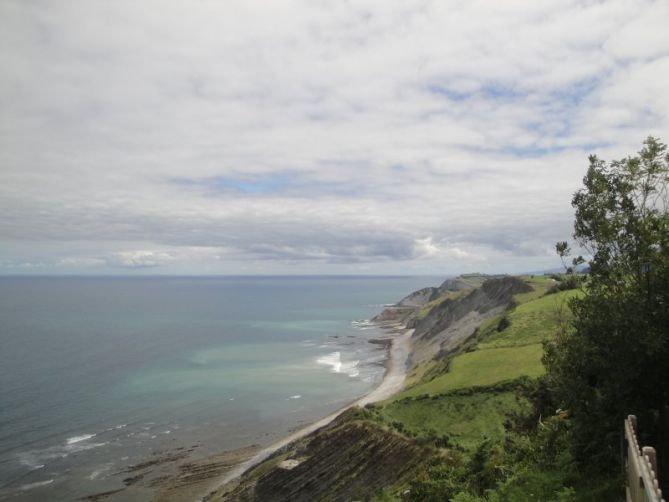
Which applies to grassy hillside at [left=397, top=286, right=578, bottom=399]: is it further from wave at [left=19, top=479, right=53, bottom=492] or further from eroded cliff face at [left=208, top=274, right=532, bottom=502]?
wave at [left=19, top=479, right=53, bottom=492]

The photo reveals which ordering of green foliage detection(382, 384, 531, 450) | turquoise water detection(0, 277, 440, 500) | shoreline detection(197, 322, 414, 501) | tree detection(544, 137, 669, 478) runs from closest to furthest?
1. tree detection(544, 137, 669, 478)
2. green foliage detection(382, 384, 531, 450)
3. shoreline detection(197, 322, 414, 501)
4. turquoise water detection(0, 277, 440, 500)

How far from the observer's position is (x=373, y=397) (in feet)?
249

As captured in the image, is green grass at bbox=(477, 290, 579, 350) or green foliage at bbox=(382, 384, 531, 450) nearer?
green foliage at bbox=(382, 384, 531, 450)

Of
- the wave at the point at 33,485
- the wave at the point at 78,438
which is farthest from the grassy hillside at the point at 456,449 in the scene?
the wave at the point at 78,438

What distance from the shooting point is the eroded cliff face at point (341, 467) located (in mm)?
34062

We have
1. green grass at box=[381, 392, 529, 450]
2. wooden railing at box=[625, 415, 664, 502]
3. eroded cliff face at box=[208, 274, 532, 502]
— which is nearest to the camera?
wooden railing at box=[625, 415, 664, 502]

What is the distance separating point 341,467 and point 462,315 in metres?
86.8

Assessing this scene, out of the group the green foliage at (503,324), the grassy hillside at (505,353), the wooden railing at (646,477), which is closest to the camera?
the wooden railing at (646,477)

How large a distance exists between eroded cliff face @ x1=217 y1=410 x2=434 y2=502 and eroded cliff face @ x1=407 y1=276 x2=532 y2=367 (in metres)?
52.0

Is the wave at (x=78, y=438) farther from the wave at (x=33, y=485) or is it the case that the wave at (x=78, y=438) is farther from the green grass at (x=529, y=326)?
the green grass at (x=529, y=326)

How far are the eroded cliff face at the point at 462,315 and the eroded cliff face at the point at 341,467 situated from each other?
5205cm

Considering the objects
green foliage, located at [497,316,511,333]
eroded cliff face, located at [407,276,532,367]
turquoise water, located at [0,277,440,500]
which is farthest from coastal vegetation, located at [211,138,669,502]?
eroded cliff face, located at [407,276,532,367]

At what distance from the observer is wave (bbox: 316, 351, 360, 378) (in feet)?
331

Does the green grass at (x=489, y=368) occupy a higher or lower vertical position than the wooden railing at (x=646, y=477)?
lower
